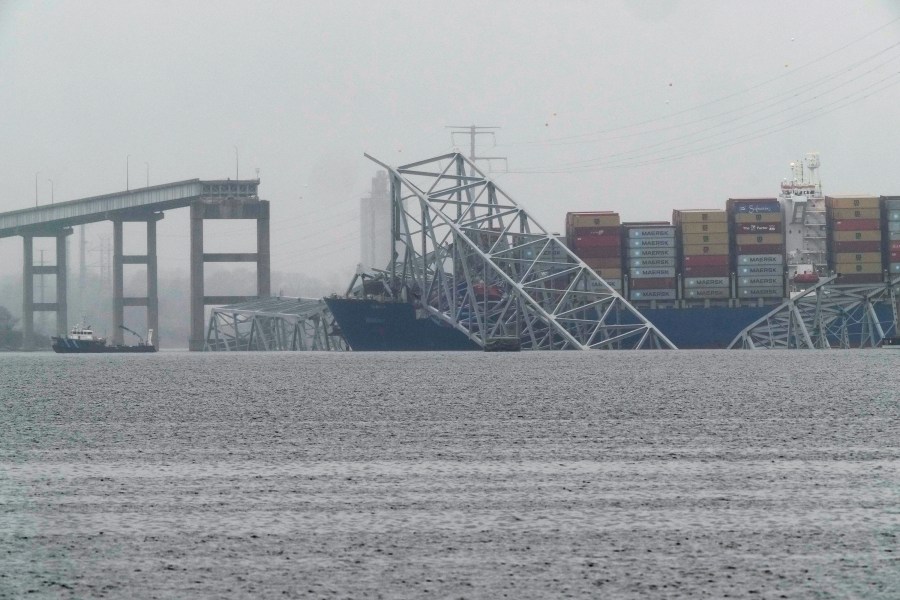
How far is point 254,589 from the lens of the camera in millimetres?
5418

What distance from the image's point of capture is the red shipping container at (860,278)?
73.9 m

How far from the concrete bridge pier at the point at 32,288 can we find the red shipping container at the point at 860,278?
75.9 meters

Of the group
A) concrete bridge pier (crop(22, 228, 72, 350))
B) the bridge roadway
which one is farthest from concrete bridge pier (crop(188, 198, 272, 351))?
concrete bridge pier (crop(22, 228, 72, 350))

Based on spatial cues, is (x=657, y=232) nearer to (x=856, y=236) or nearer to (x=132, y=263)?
(x=856, y=236)

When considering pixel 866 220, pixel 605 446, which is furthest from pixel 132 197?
pixel 605 446

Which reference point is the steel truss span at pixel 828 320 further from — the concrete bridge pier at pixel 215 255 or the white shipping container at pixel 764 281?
the concrete bridge pier at pixel 215 255

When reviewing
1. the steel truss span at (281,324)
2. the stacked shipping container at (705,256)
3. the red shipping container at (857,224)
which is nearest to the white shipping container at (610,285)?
the stacked shipping container at (705,256)

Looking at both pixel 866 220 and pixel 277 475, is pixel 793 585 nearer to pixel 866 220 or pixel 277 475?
pixel 277 475

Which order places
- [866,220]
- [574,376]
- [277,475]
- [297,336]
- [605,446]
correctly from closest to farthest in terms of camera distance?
[277,475]
[605,446]
[574,376]
[866,220]
[297,336]

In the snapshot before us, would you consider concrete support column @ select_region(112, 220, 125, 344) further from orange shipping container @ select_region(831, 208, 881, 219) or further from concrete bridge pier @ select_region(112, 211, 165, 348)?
orange shipping container @ select_region(831, 208, 881, 219)

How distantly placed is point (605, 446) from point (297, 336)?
96344 millimetres

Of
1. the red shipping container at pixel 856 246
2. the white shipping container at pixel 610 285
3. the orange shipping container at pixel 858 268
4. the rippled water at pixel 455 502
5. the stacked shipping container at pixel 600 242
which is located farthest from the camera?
the stacked shipping container at pixel 600 242

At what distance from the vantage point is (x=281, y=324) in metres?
105

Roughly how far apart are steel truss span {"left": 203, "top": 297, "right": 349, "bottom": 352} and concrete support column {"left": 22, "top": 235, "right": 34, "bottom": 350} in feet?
61.1
